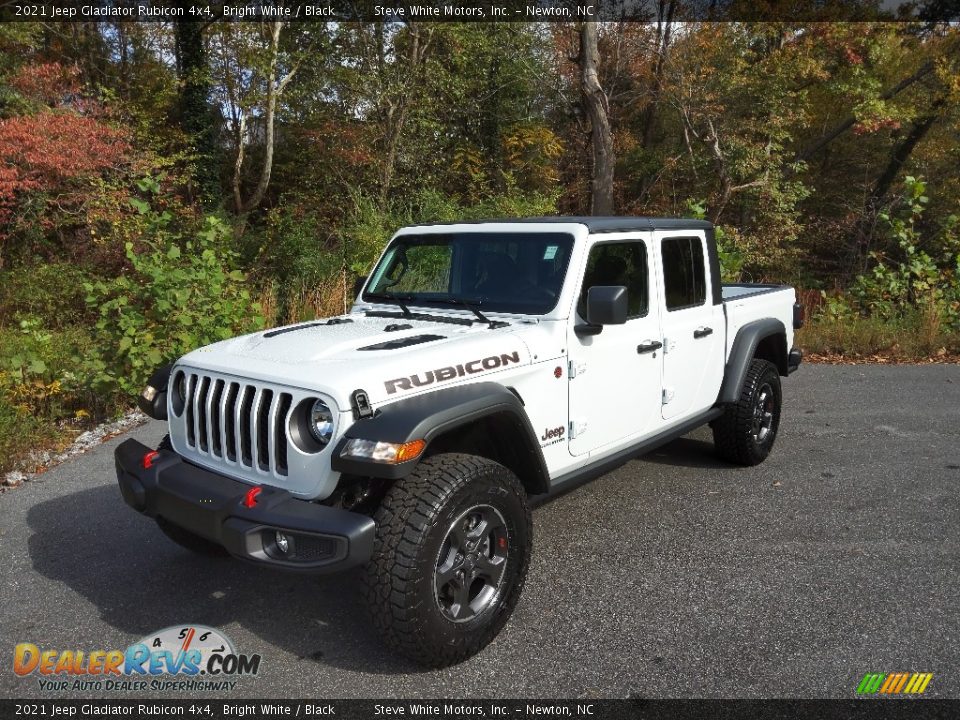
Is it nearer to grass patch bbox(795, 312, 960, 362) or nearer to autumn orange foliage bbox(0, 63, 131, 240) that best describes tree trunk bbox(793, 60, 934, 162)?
grass patch bbox(795, 312, 960, 362)

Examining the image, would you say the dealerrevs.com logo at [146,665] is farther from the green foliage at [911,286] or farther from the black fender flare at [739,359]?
the green foliage at [911,286]

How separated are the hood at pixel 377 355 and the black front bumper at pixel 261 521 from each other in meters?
0.43

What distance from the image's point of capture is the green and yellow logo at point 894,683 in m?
2.74

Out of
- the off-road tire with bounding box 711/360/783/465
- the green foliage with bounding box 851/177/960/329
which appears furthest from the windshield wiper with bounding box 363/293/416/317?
the green foliage with bounding box 851/177/960/329

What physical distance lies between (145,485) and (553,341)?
1936mm

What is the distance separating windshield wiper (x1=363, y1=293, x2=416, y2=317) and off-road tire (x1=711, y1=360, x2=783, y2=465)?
2.31 meters

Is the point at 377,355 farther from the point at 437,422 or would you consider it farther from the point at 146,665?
the point at 146,665

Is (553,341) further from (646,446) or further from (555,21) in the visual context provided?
(555,21)

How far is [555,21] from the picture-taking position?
19656mm

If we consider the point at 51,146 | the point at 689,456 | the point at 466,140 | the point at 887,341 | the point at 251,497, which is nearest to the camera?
the point at 251,497

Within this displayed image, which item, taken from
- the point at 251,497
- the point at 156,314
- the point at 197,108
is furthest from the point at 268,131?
the point at 251,497

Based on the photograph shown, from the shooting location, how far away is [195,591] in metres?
3.56

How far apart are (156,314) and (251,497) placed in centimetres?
437

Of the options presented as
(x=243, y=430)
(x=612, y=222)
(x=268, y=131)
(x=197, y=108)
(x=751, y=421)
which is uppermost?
(x=197, y=108)
